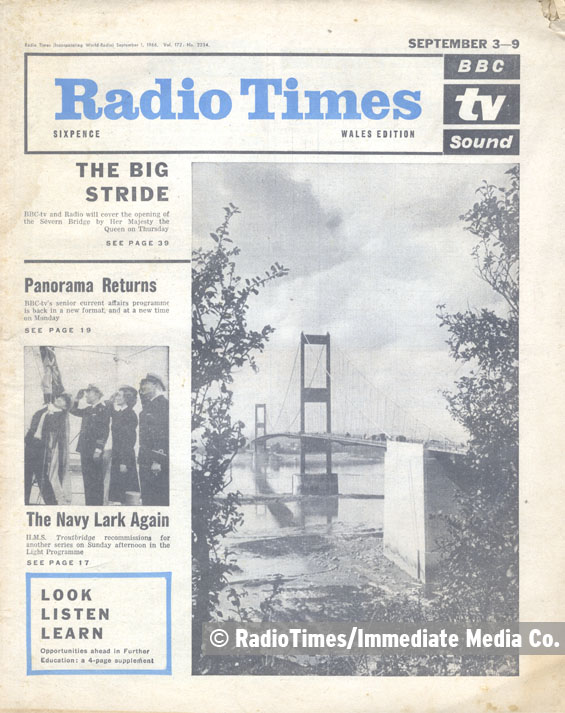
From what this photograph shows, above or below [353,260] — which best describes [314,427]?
below

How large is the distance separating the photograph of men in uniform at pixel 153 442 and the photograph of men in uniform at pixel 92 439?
0.22 feet

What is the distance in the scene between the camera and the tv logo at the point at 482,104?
1.00 m

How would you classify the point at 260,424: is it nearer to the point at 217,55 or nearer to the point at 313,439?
the point at 313,439

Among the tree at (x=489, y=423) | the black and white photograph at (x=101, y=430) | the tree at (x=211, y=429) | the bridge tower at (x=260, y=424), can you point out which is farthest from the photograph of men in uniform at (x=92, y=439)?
the tree at (x=489, y=423)

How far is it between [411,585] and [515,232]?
2.13 ft

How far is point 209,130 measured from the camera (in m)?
1.00

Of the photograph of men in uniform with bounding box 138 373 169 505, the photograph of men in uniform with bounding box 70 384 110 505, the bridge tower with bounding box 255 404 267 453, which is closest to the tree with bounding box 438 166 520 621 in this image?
the bridge tower with bounding box 255 404 267 453

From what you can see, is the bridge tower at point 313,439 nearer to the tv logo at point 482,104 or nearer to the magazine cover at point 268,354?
the magazine cover at point 268,354

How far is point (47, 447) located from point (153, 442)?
186mm

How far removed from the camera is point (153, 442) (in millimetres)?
1002

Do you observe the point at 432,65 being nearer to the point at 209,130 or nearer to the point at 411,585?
the point at 209,130

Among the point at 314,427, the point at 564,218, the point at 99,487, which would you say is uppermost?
the point at 564,218

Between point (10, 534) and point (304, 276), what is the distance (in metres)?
0.69

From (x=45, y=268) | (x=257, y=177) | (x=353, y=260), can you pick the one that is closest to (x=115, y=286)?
(x=45, y=268)
